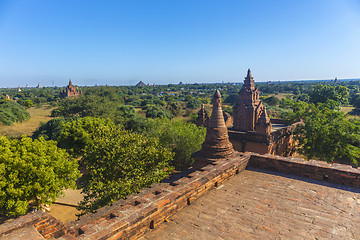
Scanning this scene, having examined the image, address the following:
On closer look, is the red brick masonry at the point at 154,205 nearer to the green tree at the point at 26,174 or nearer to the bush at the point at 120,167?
the bush at the point at 120,167

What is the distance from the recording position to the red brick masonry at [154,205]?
3949 millimetres

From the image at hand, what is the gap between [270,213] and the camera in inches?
205

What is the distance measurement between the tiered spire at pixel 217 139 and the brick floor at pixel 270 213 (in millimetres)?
2679

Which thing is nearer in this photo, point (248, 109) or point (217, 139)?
point (217, 139)

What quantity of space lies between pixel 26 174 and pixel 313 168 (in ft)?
43.4

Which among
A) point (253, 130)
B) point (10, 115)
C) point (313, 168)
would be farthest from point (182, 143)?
point (10, 115)

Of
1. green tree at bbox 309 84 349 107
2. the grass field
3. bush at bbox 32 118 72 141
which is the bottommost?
the grass field

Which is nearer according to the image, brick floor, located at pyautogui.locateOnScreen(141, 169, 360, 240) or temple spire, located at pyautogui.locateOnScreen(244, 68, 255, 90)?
brick floor, located at pyautogui.locateOnScreen(141, 169, 360, 240)

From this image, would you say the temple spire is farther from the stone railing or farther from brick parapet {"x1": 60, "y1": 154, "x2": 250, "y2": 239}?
the stone railing

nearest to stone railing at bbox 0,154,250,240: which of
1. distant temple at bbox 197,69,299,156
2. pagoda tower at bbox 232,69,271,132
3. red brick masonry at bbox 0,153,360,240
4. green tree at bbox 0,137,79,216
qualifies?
red brick masonry at bbox 0,153,360,240

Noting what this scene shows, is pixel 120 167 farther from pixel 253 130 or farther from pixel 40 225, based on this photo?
pixel 253 130

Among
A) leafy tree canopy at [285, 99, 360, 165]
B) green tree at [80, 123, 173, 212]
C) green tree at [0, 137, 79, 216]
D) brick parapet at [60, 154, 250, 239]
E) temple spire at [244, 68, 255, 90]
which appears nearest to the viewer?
brick parapet at [60, 154, 250, 239]

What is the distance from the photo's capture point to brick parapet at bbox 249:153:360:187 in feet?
22.0

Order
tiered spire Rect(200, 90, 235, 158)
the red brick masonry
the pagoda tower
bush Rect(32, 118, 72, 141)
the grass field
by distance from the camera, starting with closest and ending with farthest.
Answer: the red brick masonry → tiered spire Rect(200, 90, 235, 158) → the pagoda tower → bush Rect(32, 118, 72, 141) → the grass field
